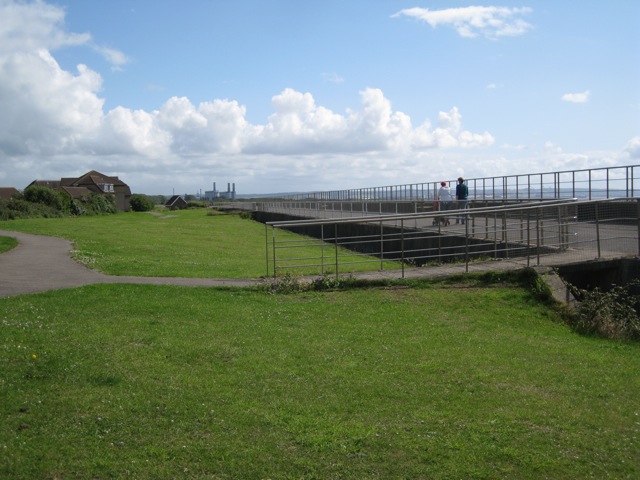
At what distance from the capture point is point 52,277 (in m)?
14.4

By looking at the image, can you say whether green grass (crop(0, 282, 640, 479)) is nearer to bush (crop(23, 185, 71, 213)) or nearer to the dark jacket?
the dark jacket

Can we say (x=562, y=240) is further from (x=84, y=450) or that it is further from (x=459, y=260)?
(x=84, y=450)

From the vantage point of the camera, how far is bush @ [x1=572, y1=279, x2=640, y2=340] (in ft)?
35.8

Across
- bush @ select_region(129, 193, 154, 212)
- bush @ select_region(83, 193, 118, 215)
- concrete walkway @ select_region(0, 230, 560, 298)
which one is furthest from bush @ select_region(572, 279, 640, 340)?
bush @ select_region(129, 193, 154, 212)

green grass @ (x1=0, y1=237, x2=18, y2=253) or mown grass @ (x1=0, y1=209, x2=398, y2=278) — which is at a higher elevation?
green grass @ (x1=0, y1=237, x2=18, y2=253)

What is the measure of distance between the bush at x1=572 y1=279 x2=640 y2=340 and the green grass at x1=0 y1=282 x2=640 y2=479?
589 millimetres

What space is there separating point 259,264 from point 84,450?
14.1 metres

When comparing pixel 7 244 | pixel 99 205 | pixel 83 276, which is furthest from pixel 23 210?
pixel 83 276

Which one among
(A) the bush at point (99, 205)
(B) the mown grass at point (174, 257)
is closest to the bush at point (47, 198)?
(A) the bush at point (99, 205)

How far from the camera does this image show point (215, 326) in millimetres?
9758

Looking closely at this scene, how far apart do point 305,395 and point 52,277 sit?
9712 millimetres

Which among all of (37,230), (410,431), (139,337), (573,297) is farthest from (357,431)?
(37,230)

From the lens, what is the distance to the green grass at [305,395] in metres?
5.41

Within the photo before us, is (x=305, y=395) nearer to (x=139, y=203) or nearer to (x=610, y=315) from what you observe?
(x=610, y=315)
